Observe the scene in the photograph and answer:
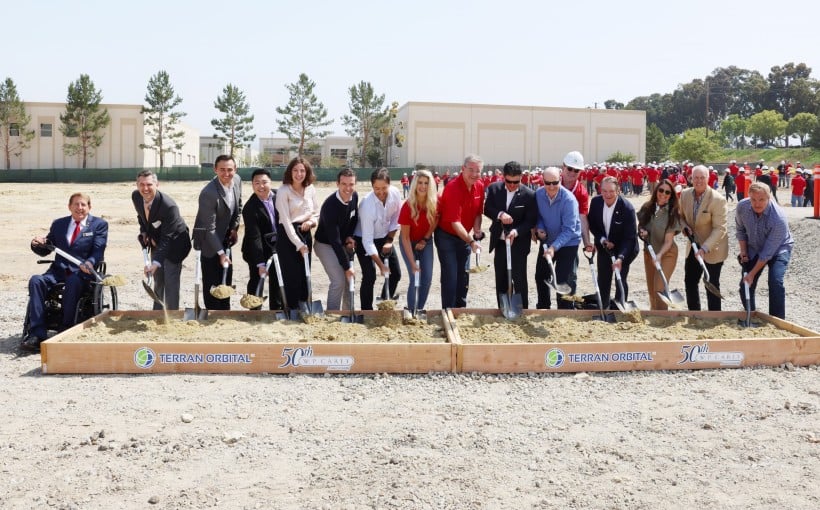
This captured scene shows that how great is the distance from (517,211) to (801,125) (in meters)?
86.3

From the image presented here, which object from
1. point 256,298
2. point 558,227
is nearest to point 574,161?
point 558,227

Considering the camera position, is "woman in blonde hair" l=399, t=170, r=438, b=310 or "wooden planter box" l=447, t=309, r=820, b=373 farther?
"woman in blonde hair" l=399, t=170, r=438, b=310

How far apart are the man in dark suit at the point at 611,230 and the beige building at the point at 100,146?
60.4 m

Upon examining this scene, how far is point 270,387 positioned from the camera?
5.45m

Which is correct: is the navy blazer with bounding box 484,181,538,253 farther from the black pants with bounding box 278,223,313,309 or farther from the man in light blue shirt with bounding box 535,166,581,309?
the black pants with bounding box 278,223,313,309

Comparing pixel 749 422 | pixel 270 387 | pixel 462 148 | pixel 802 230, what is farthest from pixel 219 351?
pixel 462 148

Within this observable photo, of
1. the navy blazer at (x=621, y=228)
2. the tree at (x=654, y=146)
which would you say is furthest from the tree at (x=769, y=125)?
the navy blazer at (x=621, y=228)

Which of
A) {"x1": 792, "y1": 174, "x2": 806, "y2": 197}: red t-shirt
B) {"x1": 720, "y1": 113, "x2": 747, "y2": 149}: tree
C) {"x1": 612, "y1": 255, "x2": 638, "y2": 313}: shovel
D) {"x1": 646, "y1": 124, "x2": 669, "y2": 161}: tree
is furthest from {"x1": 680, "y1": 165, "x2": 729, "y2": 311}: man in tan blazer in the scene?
{"x1": 720, "y1": 113, "x2": 747, "y2": 149}: tree

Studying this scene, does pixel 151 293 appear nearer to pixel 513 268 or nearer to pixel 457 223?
pixel 457 223

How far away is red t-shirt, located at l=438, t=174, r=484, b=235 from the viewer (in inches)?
275

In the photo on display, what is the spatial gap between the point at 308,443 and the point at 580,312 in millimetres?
A: 3466

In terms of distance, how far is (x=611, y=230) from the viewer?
7.28m

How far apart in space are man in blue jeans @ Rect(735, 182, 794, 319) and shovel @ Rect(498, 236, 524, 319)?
2.22 metres

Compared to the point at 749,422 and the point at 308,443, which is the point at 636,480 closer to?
the point at 749,422
